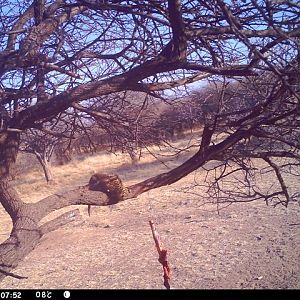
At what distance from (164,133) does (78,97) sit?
1.56 m

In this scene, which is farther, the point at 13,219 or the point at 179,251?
the point at 179,251

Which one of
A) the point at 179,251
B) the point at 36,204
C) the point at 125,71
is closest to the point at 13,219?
the point at 36,204

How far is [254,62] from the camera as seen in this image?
2953 mm

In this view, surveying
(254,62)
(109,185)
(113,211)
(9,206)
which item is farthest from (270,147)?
(113,211)

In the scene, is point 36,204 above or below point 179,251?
above

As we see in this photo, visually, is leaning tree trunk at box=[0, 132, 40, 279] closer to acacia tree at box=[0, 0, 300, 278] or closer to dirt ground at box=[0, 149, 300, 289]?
acacia tree at box=[0, 0, 300, 278]

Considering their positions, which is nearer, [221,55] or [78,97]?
[78,97]

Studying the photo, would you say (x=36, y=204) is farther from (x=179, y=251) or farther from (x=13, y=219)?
(x=179, y=251)

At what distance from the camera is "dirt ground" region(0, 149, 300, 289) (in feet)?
26.2

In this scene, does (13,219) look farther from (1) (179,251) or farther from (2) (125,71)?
(1) (179,251)

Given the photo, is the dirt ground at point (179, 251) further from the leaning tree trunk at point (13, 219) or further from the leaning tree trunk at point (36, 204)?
the leaning tree trunk at point (13, 219)

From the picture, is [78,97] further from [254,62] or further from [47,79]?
[254,62]

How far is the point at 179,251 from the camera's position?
1011 cm

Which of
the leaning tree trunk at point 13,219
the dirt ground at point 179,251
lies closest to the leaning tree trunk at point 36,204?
the leaning tree trunk at point 13,219
